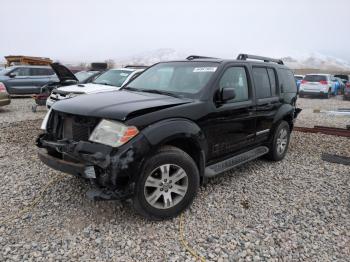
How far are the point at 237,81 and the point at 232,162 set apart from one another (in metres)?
1.20

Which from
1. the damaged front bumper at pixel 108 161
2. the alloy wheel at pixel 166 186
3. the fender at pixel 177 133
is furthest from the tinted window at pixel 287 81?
the damaged front bumper at pixel 108 161

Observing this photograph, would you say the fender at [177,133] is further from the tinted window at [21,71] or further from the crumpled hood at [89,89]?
the tinted window at [21,71]

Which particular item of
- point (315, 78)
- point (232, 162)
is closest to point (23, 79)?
point (232, 162)

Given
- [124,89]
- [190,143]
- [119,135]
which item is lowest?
[190,143]

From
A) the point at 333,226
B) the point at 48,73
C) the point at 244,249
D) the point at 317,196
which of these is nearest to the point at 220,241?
the point at 244,249

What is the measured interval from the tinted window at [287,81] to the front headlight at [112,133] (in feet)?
12.2

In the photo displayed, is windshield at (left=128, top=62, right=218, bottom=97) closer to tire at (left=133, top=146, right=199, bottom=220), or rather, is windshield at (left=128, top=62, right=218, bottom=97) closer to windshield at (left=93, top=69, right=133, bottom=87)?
tire at (left=133, top=146, right=199, bottom=220)

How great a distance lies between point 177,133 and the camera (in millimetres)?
3160

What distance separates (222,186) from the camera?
419 cm

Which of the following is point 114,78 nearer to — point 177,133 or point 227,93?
point 227,93

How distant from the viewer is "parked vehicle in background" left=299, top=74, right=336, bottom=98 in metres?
18.9

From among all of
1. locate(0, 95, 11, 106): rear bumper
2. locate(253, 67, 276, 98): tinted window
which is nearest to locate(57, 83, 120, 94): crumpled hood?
locate(0, 95, 11, 106): rear bumper

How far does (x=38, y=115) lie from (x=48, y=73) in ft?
18.7

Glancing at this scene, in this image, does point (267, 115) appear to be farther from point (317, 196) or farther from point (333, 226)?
point (333, 226)
